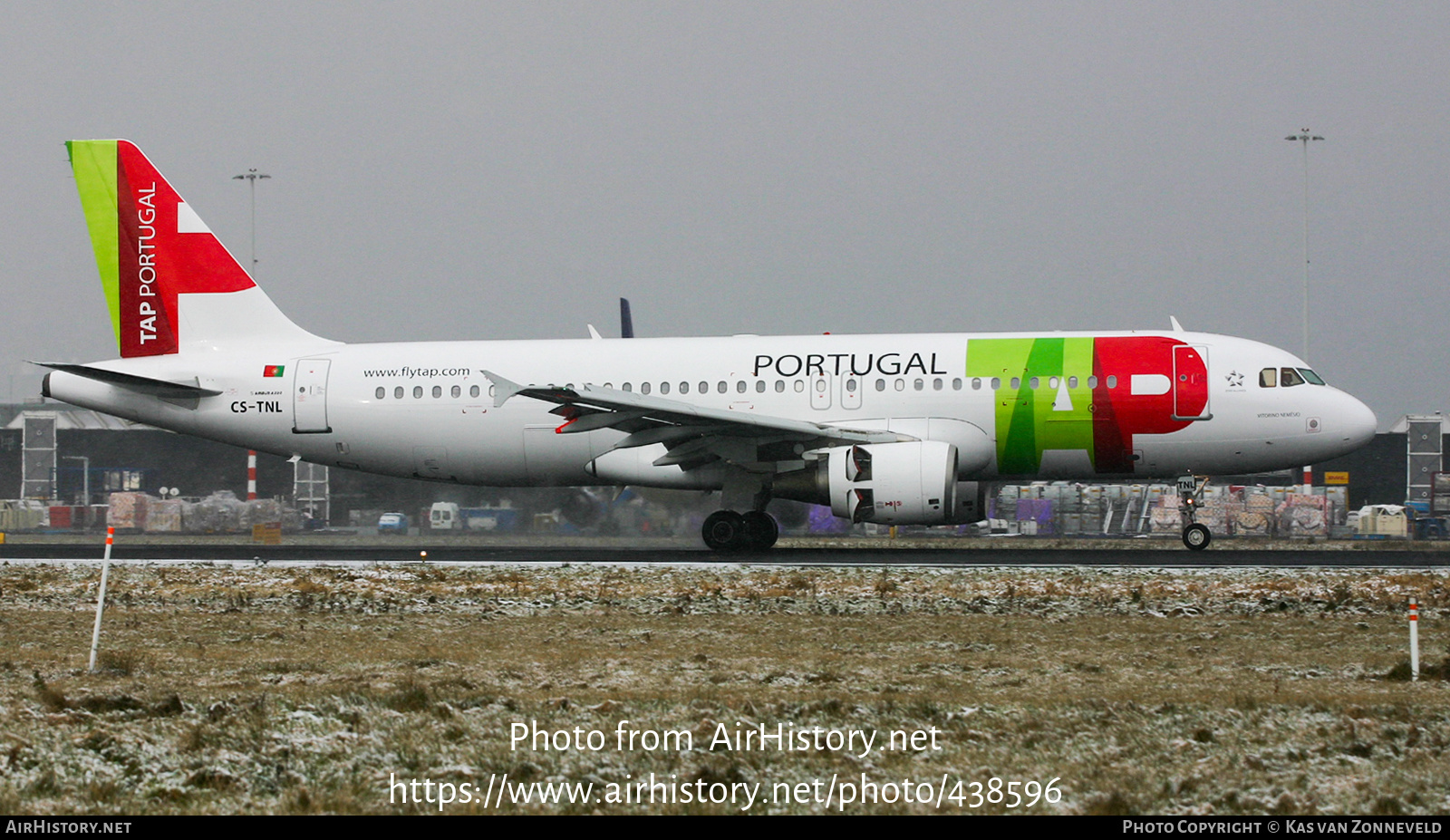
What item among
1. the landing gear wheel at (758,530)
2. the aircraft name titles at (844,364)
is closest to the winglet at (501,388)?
the aircraft name titles at (844,364)

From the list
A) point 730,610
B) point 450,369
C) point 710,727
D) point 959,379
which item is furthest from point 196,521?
point 710,727

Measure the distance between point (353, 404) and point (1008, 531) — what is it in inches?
746

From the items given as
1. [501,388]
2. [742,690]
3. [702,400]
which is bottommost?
[742,690]

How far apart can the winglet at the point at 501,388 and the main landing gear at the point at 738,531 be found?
390 centimetres

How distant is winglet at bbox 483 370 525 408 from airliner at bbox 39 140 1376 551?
0.08 meters

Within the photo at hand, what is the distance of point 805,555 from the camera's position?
71.6ft

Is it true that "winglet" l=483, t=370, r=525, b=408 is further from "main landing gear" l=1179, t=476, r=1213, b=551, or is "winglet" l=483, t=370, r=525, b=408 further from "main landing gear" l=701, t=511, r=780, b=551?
"main landing gear" l=1179, t=476, r=1213, b=551

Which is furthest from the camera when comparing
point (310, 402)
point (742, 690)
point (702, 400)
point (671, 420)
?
point (310, 402)

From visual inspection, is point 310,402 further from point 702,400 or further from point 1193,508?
point 1193,508

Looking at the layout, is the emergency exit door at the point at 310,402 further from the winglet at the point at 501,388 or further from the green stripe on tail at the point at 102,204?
the green stripe on tail at the point at 102,204

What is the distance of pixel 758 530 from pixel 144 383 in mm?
11094

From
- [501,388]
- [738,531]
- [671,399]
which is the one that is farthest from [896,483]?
[501,388]

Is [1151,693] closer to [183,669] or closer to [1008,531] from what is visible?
[183,669]

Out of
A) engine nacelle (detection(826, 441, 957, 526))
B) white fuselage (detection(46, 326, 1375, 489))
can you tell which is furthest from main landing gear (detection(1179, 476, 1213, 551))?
engine nacelle (detection(826, 441, 957, 526))
